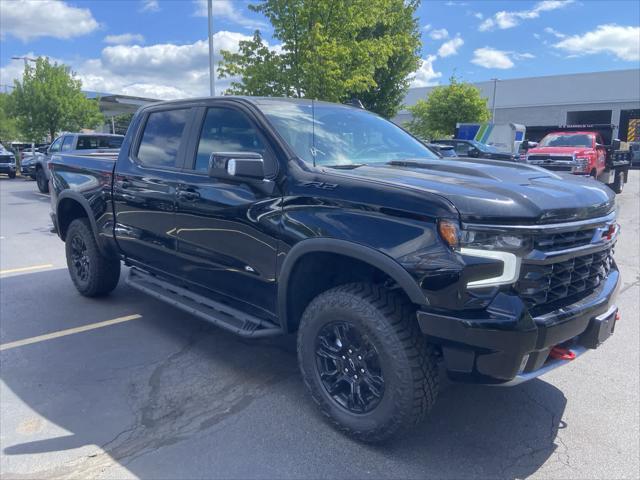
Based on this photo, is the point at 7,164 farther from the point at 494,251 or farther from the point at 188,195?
the point at 494,251

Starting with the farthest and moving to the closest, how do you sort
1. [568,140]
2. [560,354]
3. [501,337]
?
[568,140], [560,354], [501,337]

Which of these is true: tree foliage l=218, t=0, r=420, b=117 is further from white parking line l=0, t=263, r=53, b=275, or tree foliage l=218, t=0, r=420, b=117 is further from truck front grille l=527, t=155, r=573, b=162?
white parking line l=0, t=263, r=53, b=275

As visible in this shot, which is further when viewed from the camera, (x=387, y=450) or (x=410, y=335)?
(x=387, y=450)

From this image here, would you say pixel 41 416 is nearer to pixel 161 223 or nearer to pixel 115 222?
pixel 161 223

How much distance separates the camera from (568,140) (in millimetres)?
15469

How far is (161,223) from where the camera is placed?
168 inches

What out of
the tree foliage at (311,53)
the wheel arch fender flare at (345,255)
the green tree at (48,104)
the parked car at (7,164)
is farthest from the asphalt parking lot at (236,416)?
the green tree at (48,104)

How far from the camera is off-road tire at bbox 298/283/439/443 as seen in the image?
8.77 ft

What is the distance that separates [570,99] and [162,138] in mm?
47375

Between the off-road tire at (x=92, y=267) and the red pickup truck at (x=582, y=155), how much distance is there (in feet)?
37.5

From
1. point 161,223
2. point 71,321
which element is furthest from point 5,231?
point 161,223

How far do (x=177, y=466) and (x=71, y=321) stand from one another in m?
2.72

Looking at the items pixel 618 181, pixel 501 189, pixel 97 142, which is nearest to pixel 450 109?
pixel 618 181

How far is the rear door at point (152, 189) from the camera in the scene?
420cm
